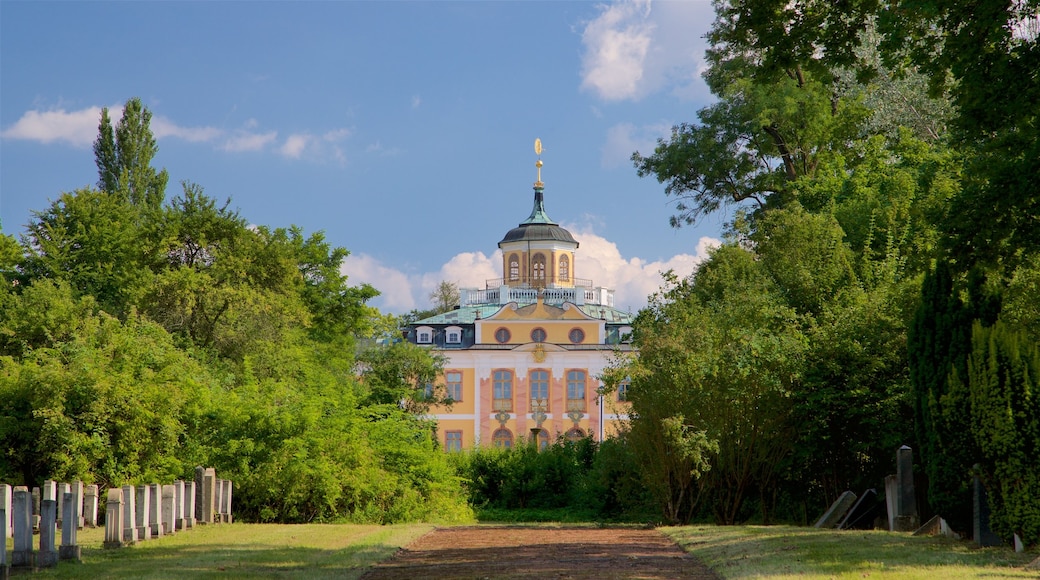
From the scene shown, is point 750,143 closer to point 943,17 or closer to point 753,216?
point 753,216

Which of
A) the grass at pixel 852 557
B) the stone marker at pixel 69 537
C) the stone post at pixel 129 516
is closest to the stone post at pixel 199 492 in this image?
the stone post at pixel 129 516

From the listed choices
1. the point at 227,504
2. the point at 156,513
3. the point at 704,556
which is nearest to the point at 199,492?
the point at 227,504

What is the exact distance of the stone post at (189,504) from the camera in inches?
764

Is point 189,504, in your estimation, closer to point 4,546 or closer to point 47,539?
point 47,539

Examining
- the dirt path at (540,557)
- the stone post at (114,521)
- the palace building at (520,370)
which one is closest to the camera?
the dirt path at (540,557)

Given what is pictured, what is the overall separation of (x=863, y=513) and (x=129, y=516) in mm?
11029

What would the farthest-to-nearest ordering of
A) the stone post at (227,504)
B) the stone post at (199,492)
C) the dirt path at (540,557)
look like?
the stone post at (227,504) → the stone post at (199,492) → the dirt path at (540,557)

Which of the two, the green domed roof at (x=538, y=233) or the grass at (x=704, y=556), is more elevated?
the green domed roof at (x=538, y=233)

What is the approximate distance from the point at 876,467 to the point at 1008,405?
10333 millimetres

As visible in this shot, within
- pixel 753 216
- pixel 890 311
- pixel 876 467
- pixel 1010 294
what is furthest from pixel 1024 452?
pixel 753 216

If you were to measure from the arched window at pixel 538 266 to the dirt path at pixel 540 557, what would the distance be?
65096 millimetres

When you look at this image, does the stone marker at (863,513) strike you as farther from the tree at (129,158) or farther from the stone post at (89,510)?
the tree at (129,158)

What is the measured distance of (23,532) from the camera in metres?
12.3

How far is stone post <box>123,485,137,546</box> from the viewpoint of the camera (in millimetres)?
15609
